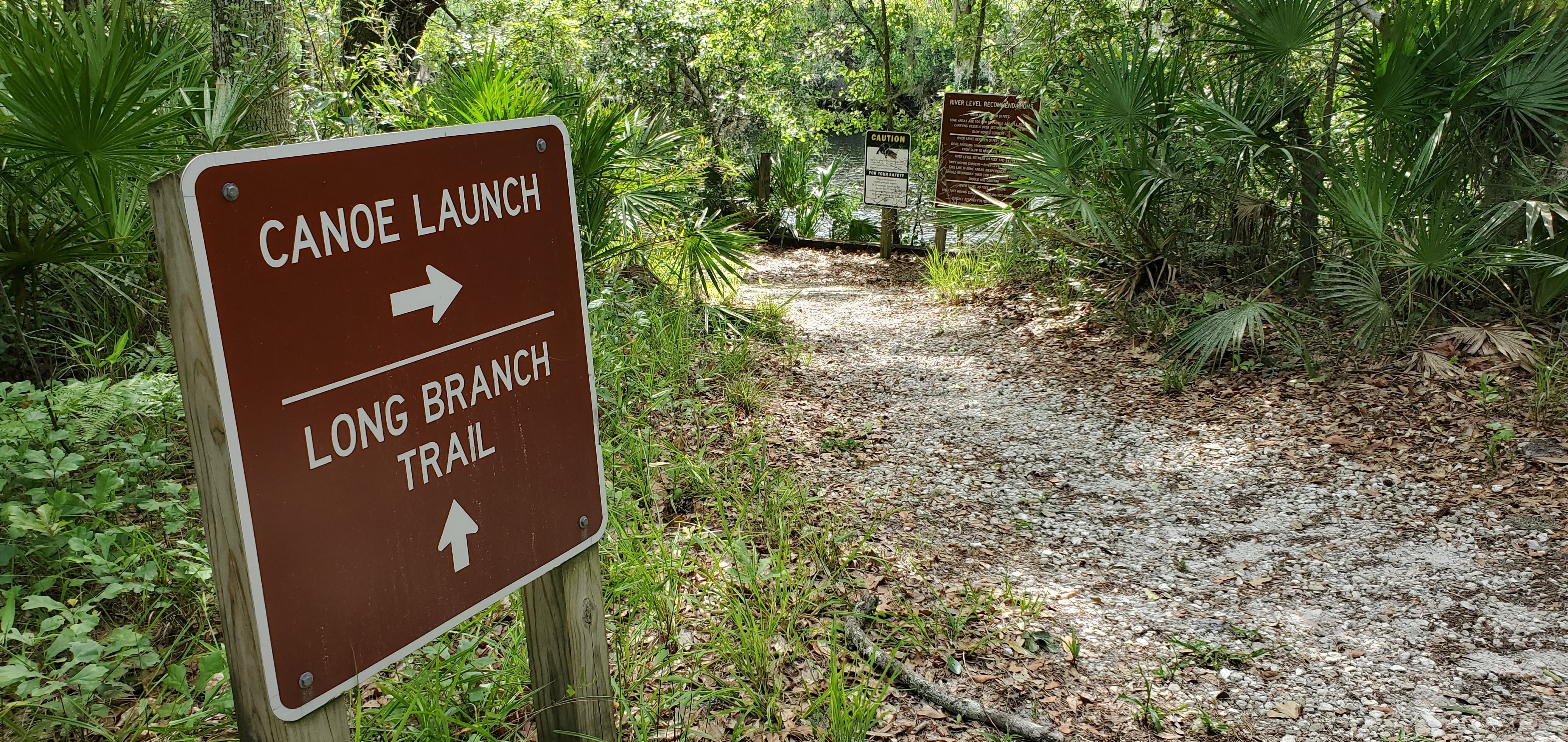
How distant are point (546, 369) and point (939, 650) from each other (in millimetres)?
1862

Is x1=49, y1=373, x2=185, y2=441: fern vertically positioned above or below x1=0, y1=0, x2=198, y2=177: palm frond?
below

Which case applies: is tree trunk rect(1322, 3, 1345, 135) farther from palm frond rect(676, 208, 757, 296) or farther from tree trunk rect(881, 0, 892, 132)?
tree trunk rect(881, 0, 892, 132)

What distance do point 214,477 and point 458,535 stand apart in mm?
406

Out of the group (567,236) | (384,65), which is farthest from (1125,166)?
(567,236)

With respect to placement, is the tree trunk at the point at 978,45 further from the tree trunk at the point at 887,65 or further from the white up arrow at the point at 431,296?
the white up arrow at the point at 431,296

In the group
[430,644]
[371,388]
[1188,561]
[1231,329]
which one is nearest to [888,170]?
[1231,329]

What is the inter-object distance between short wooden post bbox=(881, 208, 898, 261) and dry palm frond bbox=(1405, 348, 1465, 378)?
23.8 feet

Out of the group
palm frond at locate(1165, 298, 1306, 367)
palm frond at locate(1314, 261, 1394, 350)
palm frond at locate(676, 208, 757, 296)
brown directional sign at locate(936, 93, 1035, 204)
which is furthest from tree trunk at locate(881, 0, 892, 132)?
palm frond at locate(1314, 261, 1394, 350)

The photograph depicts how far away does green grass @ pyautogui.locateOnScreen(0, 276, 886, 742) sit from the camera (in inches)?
85.5

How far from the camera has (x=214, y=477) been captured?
1.20 m

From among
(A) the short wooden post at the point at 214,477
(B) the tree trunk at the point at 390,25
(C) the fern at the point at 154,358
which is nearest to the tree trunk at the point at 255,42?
(C) the fern at the point at 154,358

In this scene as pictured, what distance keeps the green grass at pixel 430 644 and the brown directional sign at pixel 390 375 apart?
57 centimetres

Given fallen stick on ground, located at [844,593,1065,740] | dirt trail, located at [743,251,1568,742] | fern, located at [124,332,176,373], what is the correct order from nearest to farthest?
fallen stick on ground, located at [844,593,1065,740] < dirt trail, located at [743,251,1568,742] < fern, located at [124,332,176,373]

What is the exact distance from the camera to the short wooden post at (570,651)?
1838 mm
